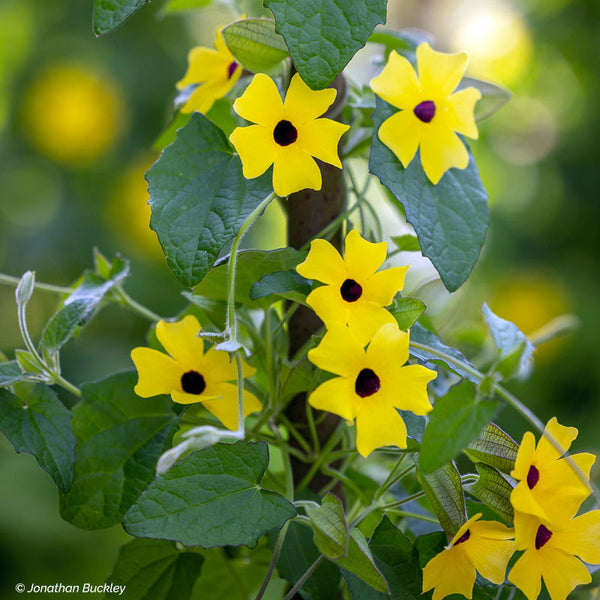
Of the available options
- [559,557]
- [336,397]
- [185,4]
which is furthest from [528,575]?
[185,4]

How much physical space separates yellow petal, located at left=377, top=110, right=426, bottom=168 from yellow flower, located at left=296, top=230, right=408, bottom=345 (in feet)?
0.16

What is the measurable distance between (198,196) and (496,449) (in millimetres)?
184

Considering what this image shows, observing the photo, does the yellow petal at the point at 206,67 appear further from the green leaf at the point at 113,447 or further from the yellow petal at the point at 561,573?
the yellow petal at the point at 561,573

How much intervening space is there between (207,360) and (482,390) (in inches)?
5.5

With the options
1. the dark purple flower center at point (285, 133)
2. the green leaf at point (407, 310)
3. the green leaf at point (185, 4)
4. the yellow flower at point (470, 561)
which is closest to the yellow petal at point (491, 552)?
the yellow flower at point (470, 561)

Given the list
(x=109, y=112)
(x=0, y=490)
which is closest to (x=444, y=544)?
(x=0, y=490)

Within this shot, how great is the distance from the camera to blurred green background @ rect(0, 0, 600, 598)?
1317mm

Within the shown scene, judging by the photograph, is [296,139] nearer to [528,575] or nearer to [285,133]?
[285,133]

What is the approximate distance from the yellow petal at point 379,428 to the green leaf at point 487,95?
0.63 ft

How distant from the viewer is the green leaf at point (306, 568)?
0.39m

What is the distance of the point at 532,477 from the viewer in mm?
332

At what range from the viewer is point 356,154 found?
16.7 inches

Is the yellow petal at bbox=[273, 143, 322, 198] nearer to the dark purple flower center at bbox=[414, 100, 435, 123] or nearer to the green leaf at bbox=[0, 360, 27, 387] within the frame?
the dark purple flower center at bbox=[414, 100, 435, 123]

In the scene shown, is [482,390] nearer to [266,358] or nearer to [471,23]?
[266,358]
